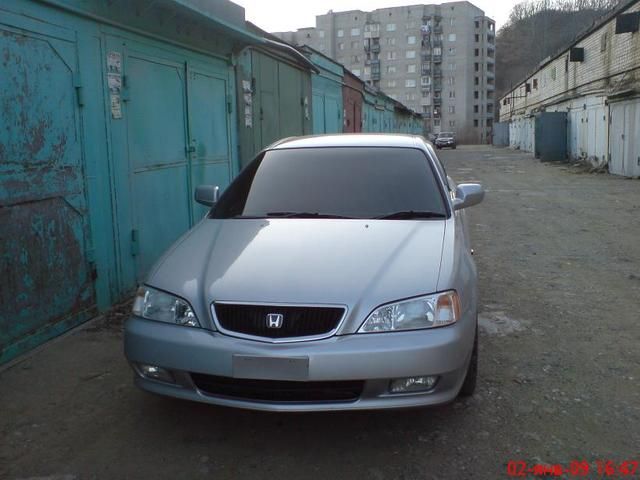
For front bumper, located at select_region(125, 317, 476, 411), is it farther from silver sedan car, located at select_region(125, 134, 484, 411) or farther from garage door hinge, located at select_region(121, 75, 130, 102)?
garage door hinge, located at select_region(121, 75, 130, 102)

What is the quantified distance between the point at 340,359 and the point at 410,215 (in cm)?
147

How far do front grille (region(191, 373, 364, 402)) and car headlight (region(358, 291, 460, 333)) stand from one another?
29 cm

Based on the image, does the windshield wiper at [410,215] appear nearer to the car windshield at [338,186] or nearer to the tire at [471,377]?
the car windshield at [338,186]

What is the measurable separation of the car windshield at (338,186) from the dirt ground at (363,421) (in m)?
1.28

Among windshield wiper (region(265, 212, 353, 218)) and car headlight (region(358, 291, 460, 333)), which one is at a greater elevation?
windshield wiper (region(265, 212, 353, 218))

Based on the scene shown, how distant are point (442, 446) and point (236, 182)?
2473 millimetres

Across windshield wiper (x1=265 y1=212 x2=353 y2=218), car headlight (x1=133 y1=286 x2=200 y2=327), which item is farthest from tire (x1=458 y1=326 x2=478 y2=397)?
car headlight (x1=133 y1=286 x2=200 y2=327)

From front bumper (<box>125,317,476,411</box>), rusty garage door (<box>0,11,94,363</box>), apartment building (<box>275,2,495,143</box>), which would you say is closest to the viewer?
front bumper (<box>125,317,476,411</box>)

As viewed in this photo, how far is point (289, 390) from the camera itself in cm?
304

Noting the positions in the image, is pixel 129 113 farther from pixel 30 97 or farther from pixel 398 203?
pixel 398 203

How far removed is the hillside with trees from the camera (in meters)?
71.8

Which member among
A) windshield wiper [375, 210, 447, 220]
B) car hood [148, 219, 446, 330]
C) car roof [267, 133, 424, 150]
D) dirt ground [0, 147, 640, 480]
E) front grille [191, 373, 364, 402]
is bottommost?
dirt ground [0, 147, 640, 480]

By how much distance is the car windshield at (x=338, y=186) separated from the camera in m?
4.22

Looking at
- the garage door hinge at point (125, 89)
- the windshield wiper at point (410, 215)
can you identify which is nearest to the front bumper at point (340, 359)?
the windshield wiper at point (410, 215)
